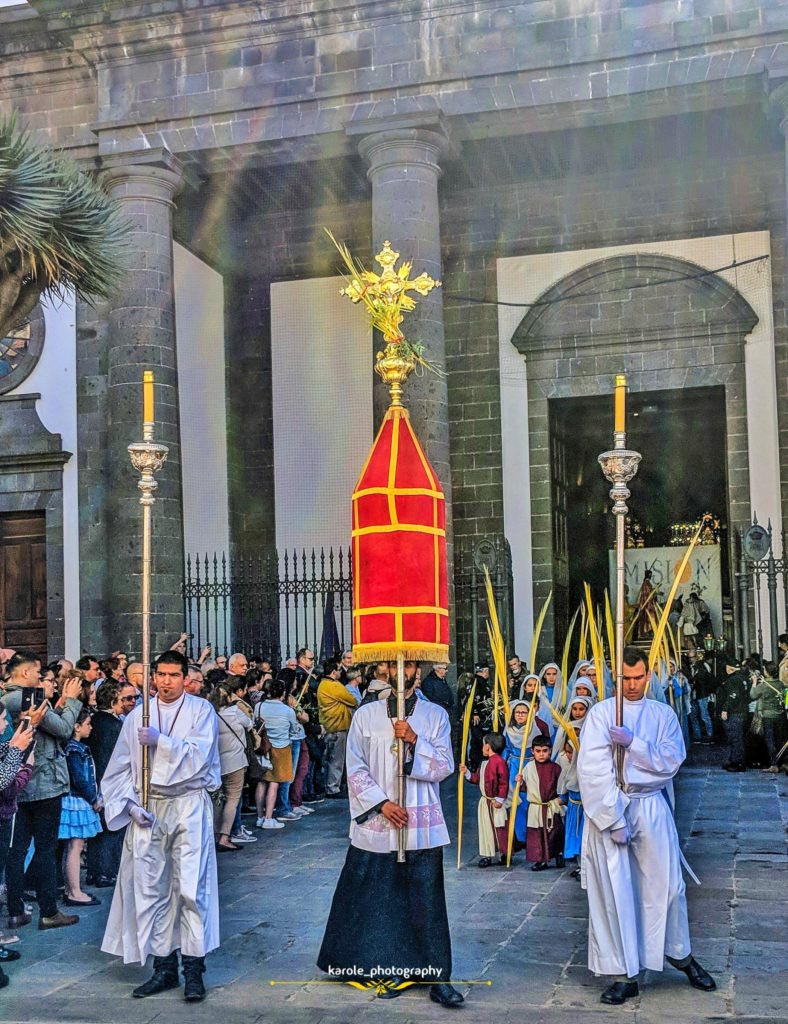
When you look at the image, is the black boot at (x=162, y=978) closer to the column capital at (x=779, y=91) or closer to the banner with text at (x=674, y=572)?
the column capital at (x=779, y=91)

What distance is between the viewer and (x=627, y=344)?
856 inches

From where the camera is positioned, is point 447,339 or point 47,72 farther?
point 447,339

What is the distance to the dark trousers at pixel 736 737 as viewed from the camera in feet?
54.4

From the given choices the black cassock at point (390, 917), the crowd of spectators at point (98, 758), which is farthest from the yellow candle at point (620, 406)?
the black cassock at point (390, 917)

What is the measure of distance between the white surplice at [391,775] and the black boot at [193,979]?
3.22ft

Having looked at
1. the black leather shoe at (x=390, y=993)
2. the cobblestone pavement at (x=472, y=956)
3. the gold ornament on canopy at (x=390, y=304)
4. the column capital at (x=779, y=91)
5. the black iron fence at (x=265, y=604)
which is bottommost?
the cobblestone pavement at (x=472, y=956)

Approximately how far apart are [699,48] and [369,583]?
492 inches

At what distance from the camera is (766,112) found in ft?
59.5

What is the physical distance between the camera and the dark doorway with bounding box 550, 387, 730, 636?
22.9m

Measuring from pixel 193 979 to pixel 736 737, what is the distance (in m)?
10.9

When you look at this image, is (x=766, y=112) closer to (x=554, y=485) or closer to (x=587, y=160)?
(x=587, y=160)

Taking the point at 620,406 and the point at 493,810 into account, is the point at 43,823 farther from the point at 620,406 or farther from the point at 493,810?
the point at 620,406

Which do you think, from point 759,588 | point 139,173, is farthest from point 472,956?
point 139,173

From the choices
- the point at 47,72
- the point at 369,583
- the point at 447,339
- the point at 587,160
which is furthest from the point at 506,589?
the point at 369,583
